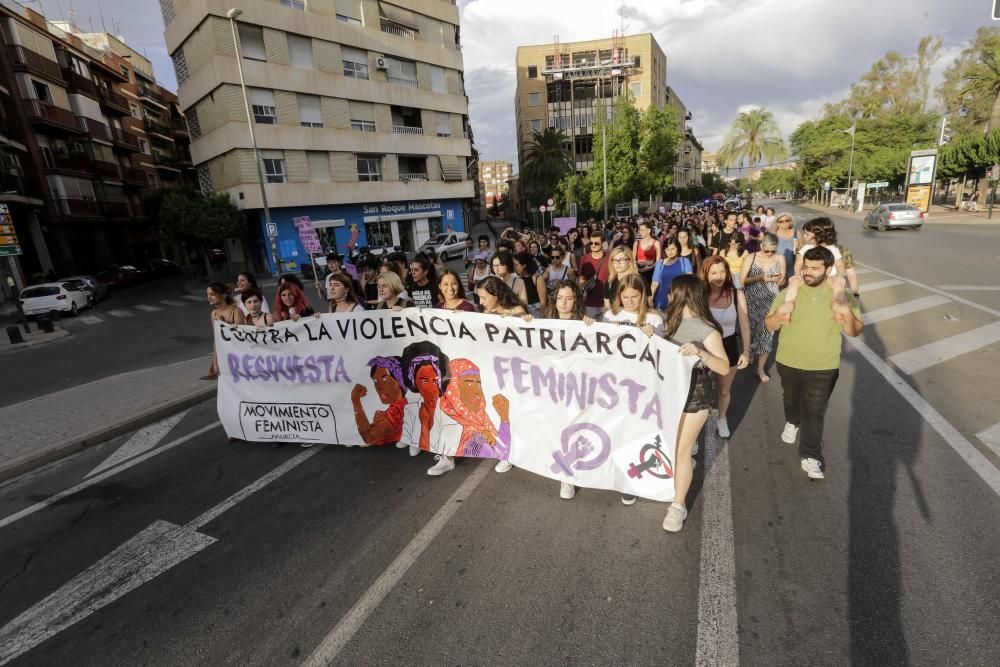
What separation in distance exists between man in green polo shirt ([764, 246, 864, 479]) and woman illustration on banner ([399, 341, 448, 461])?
291 centimetres

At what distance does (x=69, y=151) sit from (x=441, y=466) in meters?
39.9

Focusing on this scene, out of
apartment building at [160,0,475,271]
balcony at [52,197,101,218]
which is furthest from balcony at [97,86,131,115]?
apartment building at [160,0,475,271]

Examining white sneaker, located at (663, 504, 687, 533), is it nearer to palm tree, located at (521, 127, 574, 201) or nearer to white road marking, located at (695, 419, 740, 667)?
white road marking, located at (695, 419, 740, 667)

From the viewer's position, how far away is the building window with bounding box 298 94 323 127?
91.6 ft

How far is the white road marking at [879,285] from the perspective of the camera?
10.9 m

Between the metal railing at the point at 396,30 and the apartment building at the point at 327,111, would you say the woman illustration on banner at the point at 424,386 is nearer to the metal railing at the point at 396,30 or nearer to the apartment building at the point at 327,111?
the apartment building at the point at 327,111

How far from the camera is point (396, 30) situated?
1255 inches

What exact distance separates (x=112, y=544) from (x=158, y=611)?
119cm

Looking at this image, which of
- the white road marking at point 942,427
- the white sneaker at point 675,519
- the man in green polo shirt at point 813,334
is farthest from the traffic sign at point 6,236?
the white road marking at point 942,427

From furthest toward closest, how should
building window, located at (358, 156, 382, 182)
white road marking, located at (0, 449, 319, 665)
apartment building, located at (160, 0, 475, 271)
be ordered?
building window, located at (358, 156, 382, 182) → apartment building, located at (160, 0, 475, 271) → white road marking, located at (0, 449, 319, 665)

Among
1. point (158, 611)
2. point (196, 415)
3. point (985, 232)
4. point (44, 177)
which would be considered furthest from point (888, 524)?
point (44, 177)

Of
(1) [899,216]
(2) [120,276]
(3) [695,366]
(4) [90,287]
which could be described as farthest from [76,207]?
(1) [899,216]

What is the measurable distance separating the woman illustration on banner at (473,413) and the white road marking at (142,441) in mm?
3892

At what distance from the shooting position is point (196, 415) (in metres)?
6.60
